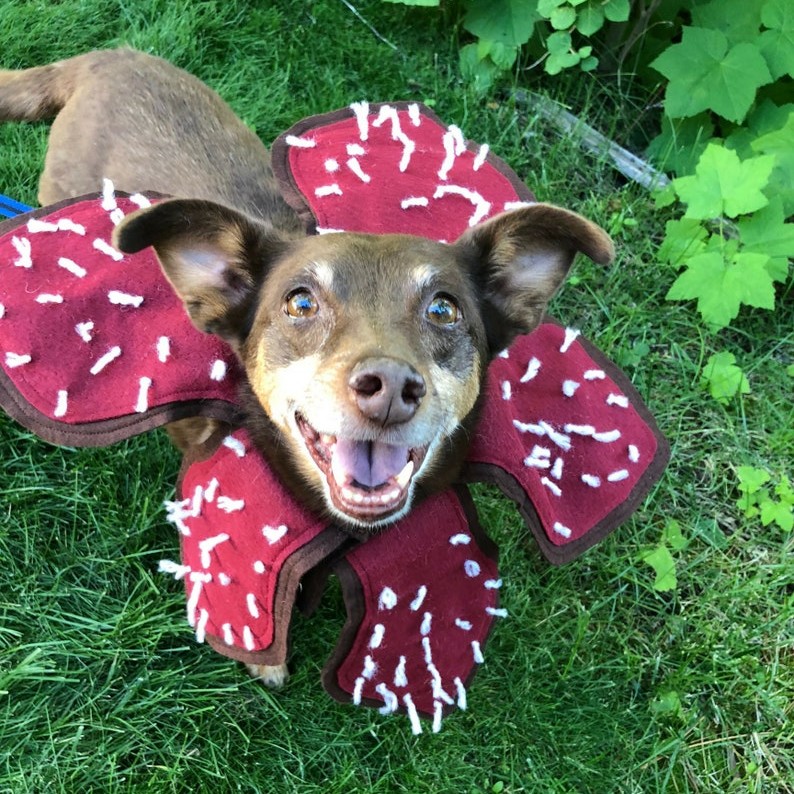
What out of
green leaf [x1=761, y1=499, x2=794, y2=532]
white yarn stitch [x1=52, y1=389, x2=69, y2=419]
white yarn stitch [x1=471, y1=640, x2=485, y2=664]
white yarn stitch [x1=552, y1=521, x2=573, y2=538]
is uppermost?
white yarn stitch [x1=52, y1=389, x2=69, y2=419]

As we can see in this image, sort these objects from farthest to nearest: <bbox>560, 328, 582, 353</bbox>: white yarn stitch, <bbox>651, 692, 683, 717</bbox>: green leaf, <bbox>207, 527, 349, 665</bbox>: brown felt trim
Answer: <bbox>651, 692, 683, 717</bbox>: green leaf
<bbox>560, 328, 582, 353</bbox>: white yarn stitch
<bbox>207, 527, 349, 665</bbox>: brown felt trim

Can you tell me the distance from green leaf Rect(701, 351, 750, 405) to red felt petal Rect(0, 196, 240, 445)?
2521mm

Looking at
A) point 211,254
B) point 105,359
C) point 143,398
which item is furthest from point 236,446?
point 211,254

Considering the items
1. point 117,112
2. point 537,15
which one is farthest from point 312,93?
point 117,112

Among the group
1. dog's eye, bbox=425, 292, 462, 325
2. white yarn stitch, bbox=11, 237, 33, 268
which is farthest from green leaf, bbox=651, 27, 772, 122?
white yarn stitch, bbox=11, 237, 33, 268

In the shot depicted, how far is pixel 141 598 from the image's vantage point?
329 cm

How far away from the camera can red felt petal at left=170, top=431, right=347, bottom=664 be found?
265 centimetres

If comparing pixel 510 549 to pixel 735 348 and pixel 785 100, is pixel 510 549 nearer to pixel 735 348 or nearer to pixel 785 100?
pixel 735 348

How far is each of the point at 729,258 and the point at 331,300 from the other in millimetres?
2388

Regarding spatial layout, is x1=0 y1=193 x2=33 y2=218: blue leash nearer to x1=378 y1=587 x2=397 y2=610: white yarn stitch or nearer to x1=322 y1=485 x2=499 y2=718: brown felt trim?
x1=322 y1=485 x2=499 y2=718: brown felt trim

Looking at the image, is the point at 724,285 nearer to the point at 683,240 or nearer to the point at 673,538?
the point at 683,240

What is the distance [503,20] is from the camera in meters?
4.61

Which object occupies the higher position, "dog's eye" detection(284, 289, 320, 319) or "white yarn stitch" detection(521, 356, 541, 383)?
"dog's eye" detection(284, 289, 320, 319)

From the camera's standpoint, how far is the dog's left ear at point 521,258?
2.51 metres
